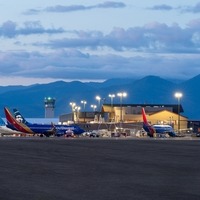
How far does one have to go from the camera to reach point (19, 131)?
169500 mm
